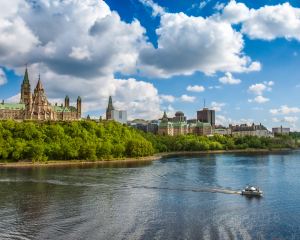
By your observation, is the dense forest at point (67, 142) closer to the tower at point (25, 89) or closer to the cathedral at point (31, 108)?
the cathedral at point (31, 108)

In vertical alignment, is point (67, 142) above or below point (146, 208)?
above

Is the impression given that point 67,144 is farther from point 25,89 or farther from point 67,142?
point 25,89

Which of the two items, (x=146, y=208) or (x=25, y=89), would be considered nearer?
(x=146, y=208)

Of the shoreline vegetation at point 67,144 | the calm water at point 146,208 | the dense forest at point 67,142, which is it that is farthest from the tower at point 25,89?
the calm water at point 146,208

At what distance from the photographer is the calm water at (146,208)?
108 ft

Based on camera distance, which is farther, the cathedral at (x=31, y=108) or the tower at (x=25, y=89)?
the tower at (x=25, y=89)

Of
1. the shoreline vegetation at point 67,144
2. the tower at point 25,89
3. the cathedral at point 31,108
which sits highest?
the tower at point 25,89

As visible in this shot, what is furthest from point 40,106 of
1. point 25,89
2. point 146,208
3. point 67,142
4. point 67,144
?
point 146,208

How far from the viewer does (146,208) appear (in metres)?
42.0

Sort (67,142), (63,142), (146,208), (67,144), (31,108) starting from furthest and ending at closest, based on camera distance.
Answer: (31,108), (67,142), (63,142), (67,144), (146,208)

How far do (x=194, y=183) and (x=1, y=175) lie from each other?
1322 inches

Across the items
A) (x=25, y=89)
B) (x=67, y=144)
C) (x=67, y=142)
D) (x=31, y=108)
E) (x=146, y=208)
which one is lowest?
(x=146, y=208)

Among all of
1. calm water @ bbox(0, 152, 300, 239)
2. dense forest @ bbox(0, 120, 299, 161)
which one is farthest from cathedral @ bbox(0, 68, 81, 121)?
calm water @ bbox(0, 152, 300, 239)

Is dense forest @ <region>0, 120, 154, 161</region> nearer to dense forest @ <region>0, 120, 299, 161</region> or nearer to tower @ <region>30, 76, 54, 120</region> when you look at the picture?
dense forest @ <region>0, 120, 299, 161</region>
